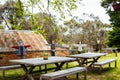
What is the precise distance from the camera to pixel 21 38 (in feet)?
54.7

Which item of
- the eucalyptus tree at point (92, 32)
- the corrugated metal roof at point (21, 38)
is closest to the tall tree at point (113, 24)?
the eucalyptus tree at point (92, 32)

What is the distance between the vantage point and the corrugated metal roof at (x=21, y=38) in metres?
15.5

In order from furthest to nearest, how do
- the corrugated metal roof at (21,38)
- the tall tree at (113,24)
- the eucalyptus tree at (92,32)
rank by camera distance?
the eucalyptus tree at (92,32)
the tall tree at (113,24)
the corrugated metal roof at (21,38)

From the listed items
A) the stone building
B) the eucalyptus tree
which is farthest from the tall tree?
the stone building

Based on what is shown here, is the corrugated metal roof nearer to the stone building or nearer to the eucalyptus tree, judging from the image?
the stone building

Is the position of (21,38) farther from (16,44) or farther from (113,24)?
(113,24)

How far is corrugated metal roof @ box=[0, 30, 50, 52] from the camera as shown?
1548 centimetres

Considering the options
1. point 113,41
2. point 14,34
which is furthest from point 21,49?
point 113,41

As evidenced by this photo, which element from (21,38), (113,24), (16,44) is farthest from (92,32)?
(16,44)

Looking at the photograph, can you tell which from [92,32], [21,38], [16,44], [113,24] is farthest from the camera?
[92,32]

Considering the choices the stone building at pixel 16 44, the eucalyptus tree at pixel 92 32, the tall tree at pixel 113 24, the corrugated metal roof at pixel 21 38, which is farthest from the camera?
the eucalyptus tree at pixel 92 32

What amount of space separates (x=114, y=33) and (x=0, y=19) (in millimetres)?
15139

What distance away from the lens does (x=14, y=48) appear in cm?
1517

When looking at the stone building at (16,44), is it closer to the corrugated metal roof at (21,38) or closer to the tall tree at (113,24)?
the corrugated metal roof at (21,38)
